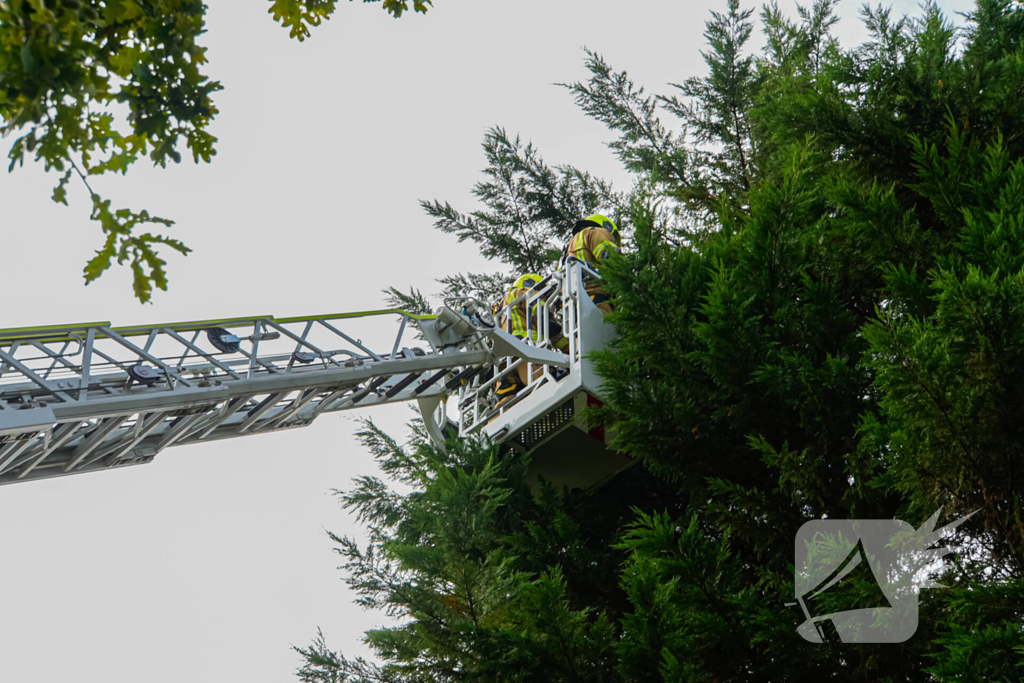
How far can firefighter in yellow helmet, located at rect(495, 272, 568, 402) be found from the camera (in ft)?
33.7

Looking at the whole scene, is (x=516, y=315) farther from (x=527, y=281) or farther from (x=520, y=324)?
(x=527, y=281)

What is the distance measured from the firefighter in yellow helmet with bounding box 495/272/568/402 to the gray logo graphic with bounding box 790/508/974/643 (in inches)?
196

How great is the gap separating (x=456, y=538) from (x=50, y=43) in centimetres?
517

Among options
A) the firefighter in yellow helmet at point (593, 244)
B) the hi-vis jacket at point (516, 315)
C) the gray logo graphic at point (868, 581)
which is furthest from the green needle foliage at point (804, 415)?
the hi-vis jacket at point (516, 315)

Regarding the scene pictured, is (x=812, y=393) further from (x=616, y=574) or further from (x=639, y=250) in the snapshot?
(x=616, y=574)

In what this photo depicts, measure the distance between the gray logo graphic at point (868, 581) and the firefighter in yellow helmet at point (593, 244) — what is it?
460 cm

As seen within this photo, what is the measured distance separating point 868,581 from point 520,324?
627 centimetres

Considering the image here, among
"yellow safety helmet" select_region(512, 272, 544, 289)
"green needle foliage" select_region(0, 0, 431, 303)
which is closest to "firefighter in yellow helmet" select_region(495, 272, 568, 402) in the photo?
"yellow safety helmet" select_region(512, 272, 544, 289)

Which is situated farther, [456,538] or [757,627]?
[456,538]

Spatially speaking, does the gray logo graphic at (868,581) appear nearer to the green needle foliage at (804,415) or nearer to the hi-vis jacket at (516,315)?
the green needle foliage at (804,415)

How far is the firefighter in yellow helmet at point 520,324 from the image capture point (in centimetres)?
1028

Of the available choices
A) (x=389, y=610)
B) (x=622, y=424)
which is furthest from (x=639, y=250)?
(x=389, y=610)

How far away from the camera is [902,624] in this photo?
16.7ft

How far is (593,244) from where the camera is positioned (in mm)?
10477
